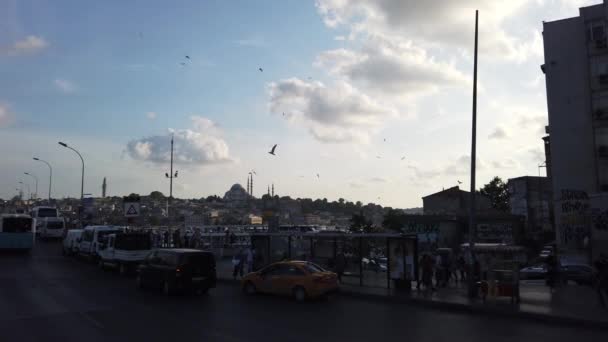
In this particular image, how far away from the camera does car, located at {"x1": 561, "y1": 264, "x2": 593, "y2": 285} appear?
85.1ft

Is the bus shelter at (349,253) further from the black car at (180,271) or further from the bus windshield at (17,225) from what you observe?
the bus windshield at (17,225)

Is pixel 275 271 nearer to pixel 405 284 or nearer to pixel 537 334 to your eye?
pixel 405 284

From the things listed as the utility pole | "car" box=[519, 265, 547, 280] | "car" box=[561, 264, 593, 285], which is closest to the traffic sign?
the utility pole

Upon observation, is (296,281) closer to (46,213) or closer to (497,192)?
(46,213)

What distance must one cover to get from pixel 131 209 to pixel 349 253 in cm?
1393

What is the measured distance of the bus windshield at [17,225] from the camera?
3634cm

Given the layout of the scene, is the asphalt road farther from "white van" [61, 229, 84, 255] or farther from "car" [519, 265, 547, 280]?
"white van" [61, 229, 84, 255]

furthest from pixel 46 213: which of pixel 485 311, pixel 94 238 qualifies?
pixel 485 311

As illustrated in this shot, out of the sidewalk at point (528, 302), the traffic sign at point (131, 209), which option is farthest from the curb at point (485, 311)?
the traffic sign at point (131, 209)

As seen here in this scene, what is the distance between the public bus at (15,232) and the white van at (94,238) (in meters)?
6.02

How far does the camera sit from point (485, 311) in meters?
16.1

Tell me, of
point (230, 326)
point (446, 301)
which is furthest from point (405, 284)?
point (230, 326)

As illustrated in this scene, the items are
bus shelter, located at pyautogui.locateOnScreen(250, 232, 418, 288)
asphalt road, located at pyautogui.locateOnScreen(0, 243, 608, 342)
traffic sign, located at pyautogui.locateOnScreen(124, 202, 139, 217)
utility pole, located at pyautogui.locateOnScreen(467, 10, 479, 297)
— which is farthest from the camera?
traffic sign, located at pyautogui.locateOnScreen(124, 202, 139, 217)

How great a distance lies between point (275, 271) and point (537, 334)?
975cm
